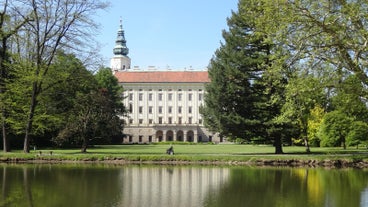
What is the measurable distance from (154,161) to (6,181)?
44.8 ft

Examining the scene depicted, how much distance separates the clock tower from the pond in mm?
101459

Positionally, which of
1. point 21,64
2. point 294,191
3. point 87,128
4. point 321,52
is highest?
point 21,64

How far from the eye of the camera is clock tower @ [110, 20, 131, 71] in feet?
400

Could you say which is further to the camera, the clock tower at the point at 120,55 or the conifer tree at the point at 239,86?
the clock tower at the point at 120,55

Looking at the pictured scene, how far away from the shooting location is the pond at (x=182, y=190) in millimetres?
13312

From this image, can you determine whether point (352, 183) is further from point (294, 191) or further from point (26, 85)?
point (26, 85)

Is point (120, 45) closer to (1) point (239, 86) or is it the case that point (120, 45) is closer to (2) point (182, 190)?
(1) point (239, 86)

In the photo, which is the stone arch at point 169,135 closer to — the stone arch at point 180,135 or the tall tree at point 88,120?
the stone arch at point 180,135

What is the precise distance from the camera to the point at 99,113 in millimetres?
39781

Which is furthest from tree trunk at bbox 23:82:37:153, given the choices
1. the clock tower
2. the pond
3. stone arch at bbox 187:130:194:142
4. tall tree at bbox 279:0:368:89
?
the clock tower

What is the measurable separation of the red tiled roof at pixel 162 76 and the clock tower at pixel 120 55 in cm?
1878

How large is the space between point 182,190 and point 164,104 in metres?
87.2

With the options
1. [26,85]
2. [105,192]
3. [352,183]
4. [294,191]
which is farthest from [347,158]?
[26,85]

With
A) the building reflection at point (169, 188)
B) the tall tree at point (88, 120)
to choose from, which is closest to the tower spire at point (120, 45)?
the tall tree at point (88, 120)
